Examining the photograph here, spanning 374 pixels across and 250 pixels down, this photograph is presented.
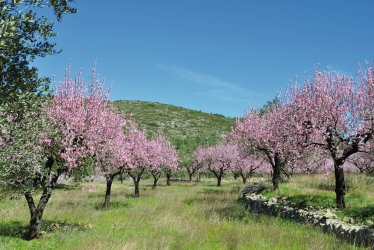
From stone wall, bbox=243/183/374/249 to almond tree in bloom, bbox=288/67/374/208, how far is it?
2086 mm

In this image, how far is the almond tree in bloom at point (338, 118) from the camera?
778 inches

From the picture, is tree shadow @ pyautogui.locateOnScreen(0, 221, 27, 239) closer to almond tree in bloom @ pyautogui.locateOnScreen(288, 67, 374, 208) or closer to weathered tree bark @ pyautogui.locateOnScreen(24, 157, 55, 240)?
weathered tree bark @ pyautogui.locateOnScreen(24, 157, 55, 240)

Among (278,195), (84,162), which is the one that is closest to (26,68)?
(84,162)

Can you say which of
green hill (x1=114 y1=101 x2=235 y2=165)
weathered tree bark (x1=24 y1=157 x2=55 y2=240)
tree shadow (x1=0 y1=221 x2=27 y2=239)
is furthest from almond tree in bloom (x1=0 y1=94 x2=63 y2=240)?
green hill (x1=114 y1=101 x2=235 y2=165)

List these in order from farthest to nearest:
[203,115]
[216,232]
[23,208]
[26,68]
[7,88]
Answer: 1. [203,115]
2. [23,208]
3. [216,232]
4. [26,68]
5. [7,88]

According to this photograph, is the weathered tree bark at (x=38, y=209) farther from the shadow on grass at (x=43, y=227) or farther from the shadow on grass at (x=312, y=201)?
the shadow on grass at (x=312, y=201)

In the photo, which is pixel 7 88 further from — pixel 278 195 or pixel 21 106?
pixel 278 195

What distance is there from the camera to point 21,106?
32.2 feet

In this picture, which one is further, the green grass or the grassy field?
the green grass

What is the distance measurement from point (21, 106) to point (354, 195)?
20.5m

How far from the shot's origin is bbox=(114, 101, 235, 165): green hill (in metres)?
96.1

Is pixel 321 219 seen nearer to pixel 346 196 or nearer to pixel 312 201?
pixel 312 201

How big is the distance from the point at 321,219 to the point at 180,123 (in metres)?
103

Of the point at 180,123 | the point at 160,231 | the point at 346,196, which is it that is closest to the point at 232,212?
the point at 346,196
